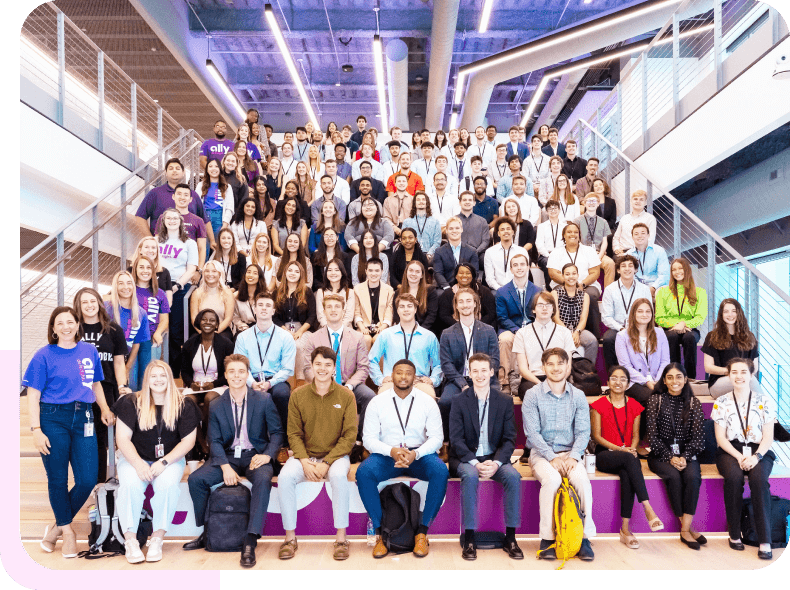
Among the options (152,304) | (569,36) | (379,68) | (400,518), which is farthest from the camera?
(379,68)

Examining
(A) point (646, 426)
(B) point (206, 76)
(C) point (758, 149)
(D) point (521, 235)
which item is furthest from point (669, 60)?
(B) point (206, 76)

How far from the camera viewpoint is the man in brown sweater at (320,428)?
13.1 ft

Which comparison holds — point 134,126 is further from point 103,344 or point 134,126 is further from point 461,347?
point 461,347

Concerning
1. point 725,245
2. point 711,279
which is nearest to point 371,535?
point 711,279

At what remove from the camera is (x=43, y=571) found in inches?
138

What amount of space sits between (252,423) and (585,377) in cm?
Answer: 251

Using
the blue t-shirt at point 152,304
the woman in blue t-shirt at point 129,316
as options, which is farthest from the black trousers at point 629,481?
the blue t-shirt at point 152,304

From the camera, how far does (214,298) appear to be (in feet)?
17.7

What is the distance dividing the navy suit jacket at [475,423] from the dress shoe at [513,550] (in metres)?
0.54

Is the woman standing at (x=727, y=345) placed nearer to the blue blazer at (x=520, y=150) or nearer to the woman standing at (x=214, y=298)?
the woman standing at (x=214, y=298)

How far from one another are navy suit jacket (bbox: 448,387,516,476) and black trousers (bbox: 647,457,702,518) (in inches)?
39.0

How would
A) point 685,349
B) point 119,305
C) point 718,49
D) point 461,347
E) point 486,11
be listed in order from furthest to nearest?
point 486,11 → point 718,49 → point 685,349 → point 461,347 → point 119,305

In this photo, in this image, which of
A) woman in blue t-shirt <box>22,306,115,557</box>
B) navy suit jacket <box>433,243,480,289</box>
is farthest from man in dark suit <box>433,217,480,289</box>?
woman in blue t-shirt <box>22,306,115,557</box>

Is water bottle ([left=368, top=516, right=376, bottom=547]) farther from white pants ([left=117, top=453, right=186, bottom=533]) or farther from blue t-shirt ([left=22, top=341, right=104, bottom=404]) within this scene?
blue t-shirt ([left=22, top=341, right=104, bottom=404])
